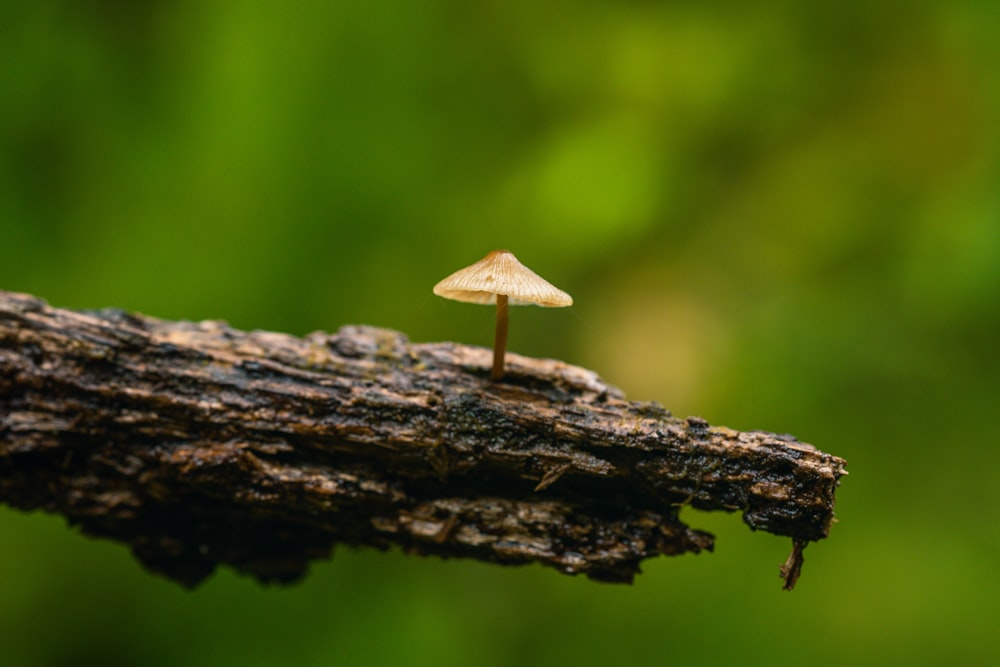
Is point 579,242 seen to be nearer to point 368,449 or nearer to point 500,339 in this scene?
point 500,339

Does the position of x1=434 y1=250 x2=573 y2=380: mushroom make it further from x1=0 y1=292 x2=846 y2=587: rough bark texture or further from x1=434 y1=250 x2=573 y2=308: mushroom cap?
x1=0 y1=292 x2=846 y2=587: rough bark texture

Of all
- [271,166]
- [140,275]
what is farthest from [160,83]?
[140,275]

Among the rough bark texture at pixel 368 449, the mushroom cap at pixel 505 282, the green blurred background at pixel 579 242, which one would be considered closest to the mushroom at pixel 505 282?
the mushroom cap at pixel 505 282

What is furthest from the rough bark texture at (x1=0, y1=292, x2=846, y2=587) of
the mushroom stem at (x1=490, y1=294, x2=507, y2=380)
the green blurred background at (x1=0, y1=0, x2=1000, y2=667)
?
the green blurred background at (x1=0, y1=0, x2=1000, y2=667)

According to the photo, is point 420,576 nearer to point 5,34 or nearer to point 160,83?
point 160,83

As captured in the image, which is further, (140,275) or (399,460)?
(140,275)

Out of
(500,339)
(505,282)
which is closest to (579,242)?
(500,339)
